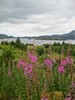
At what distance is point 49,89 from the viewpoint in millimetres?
9109

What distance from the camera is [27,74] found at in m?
8.45

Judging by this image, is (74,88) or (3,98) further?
Result: (3,98)

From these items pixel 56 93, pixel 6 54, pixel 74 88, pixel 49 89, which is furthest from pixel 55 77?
pixel 6 54

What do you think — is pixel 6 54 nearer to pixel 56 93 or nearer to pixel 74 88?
pixel 56 93

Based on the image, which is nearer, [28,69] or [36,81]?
[36,81]

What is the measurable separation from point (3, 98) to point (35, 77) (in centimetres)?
205

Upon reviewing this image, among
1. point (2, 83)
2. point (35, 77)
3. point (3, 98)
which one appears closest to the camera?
point (35, 77)

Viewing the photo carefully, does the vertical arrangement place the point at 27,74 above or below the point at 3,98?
above

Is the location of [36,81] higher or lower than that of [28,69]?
lower

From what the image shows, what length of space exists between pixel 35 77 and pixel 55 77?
6.07ft

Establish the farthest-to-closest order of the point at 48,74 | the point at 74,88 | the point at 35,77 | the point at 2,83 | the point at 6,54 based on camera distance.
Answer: the point at 6,54 → the point at 2,83 → the point at 48,74 → the point at 35,77 → the point at 74,88

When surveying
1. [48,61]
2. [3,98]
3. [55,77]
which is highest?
[48,61]

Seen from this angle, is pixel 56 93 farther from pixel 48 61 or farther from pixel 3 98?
pixel 3 98

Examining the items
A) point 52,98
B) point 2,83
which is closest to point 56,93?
point 52,98
